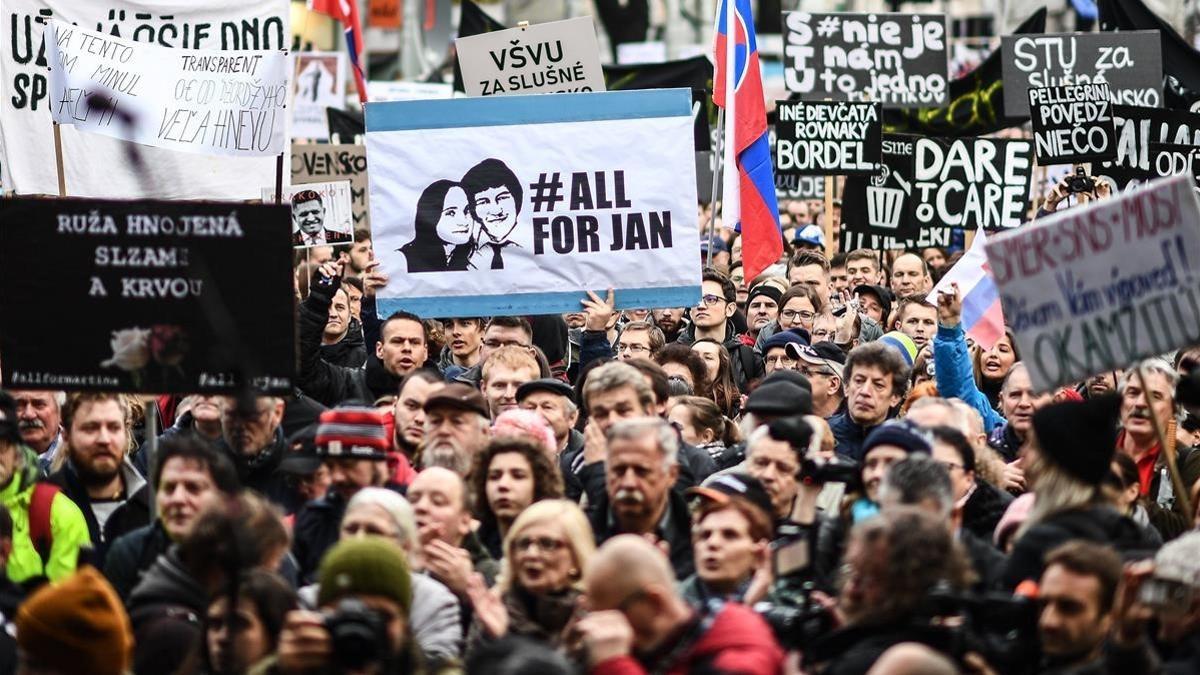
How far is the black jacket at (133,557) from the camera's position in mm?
7090

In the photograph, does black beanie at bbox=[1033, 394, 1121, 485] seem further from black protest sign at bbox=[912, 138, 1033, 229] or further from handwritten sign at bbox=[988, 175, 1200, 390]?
black protest sign at bbox=[912, 138, 1033, 229]

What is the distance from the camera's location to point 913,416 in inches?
304

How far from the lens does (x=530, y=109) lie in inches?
417

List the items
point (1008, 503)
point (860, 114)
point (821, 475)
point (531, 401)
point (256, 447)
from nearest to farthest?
point (821, 475) → point (1008, 503) → point (256, 447) → point (531, 401) → point (860, 114)

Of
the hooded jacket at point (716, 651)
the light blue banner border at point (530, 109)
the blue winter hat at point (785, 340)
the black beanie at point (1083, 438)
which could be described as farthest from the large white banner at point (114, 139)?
the hooded jacket at point (716, 651)

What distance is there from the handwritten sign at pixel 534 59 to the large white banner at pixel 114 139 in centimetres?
153

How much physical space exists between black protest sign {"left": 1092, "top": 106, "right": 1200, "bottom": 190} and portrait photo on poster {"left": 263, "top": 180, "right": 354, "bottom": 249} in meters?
4.37

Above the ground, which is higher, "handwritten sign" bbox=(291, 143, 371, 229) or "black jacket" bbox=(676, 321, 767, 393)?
"handwritten sign" bbox=(291, 143, 371, 229)

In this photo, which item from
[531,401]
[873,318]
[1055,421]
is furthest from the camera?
[873,318]

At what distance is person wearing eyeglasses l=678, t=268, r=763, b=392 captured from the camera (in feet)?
38.7

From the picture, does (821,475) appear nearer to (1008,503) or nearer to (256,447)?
(1008,503)

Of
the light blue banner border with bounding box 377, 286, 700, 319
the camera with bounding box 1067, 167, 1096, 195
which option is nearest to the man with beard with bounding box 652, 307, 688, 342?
the light blue banner border with bounding box 377, 286, 700, 319

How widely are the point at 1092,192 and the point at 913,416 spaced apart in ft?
15.7

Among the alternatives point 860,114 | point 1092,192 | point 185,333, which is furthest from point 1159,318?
point 860,114
